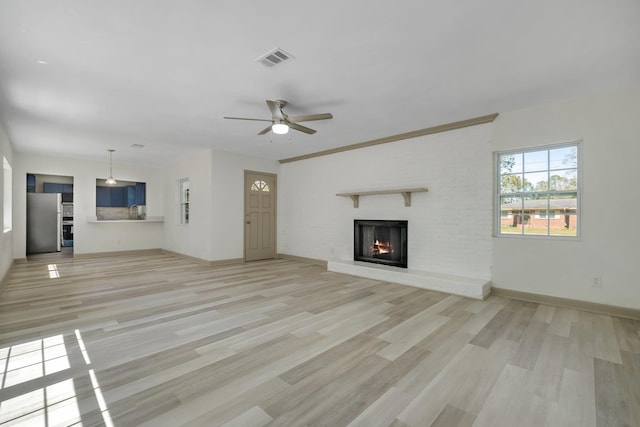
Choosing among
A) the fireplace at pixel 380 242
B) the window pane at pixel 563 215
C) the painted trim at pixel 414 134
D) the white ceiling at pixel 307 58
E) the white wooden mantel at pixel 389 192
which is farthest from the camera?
the fireplace at pixel 380 242

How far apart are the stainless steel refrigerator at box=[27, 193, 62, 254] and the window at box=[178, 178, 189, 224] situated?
136 inches

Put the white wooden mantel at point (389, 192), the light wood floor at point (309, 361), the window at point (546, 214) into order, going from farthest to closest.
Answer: the white wooden mantel at point (389, 192) < the window at point (546, 214) < the light wood floor at point (309, 361)

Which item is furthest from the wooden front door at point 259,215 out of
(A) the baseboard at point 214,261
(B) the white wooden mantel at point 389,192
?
(B) the white wooden mantel at point 389,192

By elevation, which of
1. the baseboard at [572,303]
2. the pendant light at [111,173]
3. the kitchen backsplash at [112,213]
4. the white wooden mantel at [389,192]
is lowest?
the baseboard at [572,303]

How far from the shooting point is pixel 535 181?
13.1 ft

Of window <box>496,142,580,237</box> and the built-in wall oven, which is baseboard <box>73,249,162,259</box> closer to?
the built-in wall oven

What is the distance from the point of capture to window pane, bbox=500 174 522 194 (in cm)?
410

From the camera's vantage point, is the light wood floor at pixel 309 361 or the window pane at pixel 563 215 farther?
the window pane at pixel 563 215

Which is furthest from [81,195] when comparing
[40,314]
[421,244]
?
[421,244]

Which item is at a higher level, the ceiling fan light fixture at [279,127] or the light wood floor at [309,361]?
the ceiling fan light fixture at [279,127]

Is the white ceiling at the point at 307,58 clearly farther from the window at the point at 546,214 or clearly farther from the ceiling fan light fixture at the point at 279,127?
the window at the point at 546,214

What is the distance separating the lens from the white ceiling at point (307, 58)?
2.09 meters

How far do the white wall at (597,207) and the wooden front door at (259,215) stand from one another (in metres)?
5.34

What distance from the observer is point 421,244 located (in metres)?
4.96
